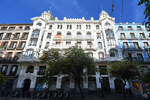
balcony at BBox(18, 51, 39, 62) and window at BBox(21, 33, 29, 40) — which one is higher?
window at BBox(21, 33, 29, 40)

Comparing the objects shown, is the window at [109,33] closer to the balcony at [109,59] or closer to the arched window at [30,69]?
the balcony at [109,59]

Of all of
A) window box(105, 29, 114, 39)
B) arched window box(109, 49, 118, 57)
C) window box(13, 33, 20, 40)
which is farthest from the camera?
window box(13, 33, 20, 40)

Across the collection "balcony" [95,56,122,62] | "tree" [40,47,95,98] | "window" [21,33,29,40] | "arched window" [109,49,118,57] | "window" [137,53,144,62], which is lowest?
"tree" [40,47,95,98]

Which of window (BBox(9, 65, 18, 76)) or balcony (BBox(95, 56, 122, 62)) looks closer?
balcony (BBox(95, 56, 122, 62))

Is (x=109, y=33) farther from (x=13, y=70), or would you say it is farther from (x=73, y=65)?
(x=13, y=70)

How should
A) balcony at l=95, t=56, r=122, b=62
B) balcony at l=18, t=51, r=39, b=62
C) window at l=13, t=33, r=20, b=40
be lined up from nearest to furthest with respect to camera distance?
balcony at l=95, t=56, r=122, b=62
balcony at l=18, t=51, r=39, b=62
window at l=13, t=33, r=20, b=40

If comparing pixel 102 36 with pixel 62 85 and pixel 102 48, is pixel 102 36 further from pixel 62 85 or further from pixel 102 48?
pixel 62 85

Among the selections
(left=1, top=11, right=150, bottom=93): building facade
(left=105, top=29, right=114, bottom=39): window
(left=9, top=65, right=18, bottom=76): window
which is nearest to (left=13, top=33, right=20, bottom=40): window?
(left=1, top=11, right=150, bottom=93): building facade

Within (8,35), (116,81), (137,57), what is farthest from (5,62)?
(137,57)

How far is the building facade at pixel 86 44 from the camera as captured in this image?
21266mm

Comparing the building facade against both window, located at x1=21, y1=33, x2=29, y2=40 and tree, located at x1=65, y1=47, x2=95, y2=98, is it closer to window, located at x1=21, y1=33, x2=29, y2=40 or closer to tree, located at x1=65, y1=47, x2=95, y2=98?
window, located at x1=21, y1=33, x2=29, y2=40

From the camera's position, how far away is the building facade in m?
21.3

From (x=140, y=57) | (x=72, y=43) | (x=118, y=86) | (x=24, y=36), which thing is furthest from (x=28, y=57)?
(x=140, y=57)

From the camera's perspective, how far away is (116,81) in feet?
69.6
